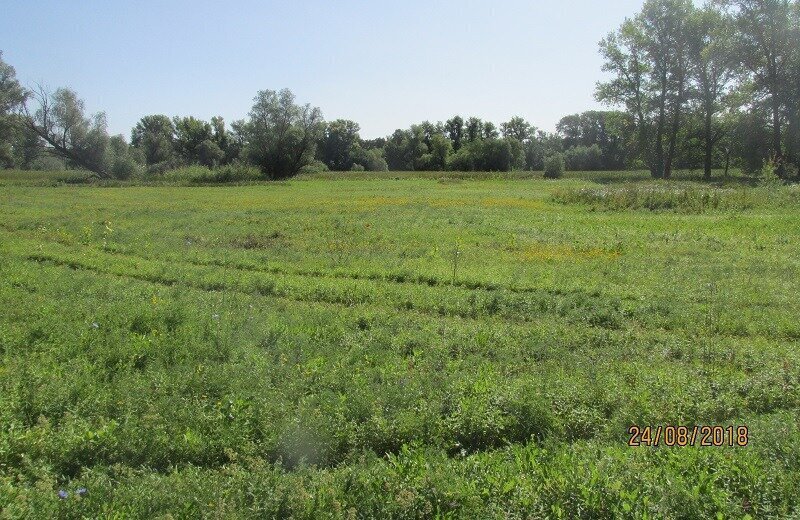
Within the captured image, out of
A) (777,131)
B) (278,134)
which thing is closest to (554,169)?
(777,131)

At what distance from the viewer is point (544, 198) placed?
3862 centimetres

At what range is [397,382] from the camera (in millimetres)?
7578

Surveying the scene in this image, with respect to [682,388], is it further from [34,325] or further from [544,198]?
[544,198]

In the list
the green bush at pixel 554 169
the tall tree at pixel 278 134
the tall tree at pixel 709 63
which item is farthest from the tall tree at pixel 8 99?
the tall tree at pixel 709 63

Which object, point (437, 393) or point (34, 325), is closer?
point (437, 393)

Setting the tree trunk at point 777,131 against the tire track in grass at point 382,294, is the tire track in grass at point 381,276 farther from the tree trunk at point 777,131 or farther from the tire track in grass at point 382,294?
the tree trunk at point 777,131

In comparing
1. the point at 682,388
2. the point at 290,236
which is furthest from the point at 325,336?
the point at 290,236

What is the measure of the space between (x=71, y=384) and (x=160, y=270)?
849 centimetres

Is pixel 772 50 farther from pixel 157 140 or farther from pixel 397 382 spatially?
pixel 157 140
